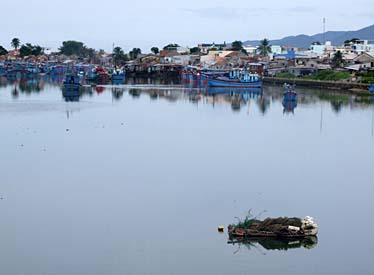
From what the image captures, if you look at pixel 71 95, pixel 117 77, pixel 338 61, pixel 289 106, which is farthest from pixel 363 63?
pixel 71 95

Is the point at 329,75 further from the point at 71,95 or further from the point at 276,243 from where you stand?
the point at 276,243

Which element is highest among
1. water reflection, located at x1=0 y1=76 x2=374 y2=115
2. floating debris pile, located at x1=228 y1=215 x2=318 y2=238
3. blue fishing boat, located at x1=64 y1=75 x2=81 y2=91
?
blue fishing boat, located at x1=64 y1=75 x2=81 y2=91

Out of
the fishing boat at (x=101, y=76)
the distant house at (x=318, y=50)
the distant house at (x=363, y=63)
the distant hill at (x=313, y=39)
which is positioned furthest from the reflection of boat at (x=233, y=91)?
the distant hill at (x=313, y=39)

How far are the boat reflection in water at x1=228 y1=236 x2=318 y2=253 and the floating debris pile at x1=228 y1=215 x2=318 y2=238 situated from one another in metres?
0.04

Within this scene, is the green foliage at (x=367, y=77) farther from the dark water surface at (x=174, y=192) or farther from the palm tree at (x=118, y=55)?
the palm tree at (x=118, y=55)

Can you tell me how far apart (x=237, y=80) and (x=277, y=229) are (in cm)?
2160

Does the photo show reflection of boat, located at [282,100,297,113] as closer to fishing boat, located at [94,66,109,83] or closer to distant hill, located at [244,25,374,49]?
fishing boat, located at [94,66,109,83]

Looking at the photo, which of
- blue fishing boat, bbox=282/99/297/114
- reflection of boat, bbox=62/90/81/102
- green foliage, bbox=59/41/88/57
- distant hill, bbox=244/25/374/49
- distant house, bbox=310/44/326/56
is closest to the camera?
blue fishing boat, bbox=282/99/297/114

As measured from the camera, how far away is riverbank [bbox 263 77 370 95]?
2402 cm

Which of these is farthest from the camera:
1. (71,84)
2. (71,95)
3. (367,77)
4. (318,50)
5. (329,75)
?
(318,50)

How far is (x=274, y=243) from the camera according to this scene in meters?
5.57

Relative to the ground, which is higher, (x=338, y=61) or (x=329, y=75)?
(x=338, y=61)

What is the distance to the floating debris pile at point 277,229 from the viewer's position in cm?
563

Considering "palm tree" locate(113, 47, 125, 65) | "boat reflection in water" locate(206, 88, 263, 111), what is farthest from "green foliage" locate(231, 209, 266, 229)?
"palm tree" locate(113, 47, 125, 65)
